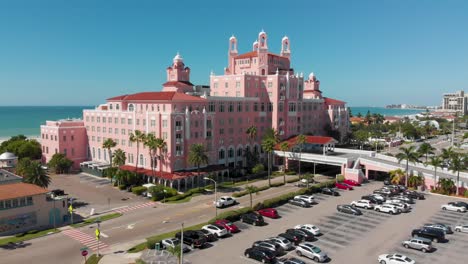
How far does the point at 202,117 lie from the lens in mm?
83375

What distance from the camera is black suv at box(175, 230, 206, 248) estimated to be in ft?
146

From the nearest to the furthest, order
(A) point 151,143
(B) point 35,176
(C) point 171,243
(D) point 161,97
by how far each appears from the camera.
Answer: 1. (C) point 171,243
2. (B) point 35,176
3. (A) point 151,143
4. (D) point 161,97

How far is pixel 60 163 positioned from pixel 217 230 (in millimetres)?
59315

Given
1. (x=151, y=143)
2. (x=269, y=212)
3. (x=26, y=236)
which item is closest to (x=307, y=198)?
(x=269, y=212)

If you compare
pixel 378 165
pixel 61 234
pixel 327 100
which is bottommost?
pixel 61 234

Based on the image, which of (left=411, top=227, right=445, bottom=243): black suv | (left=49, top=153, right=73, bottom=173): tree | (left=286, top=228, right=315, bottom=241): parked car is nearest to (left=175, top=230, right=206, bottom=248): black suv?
(left=286, top=228, right=315, bottom=241): parked car

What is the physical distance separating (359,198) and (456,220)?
16.1 meters

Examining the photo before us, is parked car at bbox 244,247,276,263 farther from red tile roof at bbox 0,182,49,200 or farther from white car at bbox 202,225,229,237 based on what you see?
red tile roof at bbox 0,182,49,200

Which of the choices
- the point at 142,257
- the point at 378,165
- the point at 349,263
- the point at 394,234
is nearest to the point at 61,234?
the point at 142,257

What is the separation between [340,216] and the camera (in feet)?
188

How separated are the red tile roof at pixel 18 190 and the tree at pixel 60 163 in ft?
114

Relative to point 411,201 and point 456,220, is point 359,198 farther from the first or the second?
point 456,220

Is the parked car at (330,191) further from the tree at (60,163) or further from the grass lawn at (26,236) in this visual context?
the tree at (60,163)

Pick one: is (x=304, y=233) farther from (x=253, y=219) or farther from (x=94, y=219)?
(x=94, y=219)
